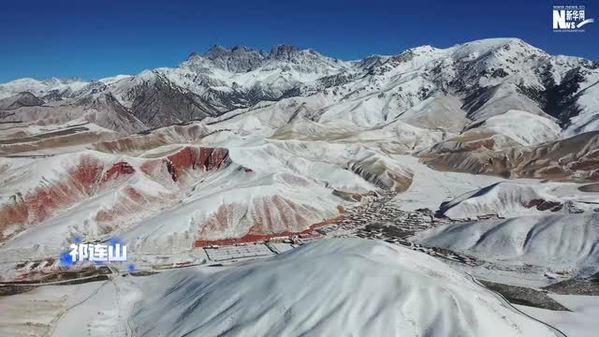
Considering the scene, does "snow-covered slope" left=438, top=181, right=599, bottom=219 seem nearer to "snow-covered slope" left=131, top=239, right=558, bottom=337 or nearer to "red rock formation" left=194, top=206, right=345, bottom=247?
"red rock formation" left=194, top=206, right=345, bottom=247

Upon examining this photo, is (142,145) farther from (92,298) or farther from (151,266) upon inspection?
(92,298)

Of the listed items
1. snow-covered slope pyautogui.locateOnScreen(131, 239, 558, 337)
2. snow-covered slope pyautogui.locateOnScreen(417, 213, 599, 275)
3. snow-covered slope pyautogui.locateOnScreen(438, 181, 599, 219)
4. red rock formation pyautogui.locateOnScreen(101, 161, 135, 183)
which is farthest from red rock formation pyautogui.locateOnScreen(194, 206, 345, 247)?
red rock formation pyautogui.locateOnScreen(101, 161, 135, 183)

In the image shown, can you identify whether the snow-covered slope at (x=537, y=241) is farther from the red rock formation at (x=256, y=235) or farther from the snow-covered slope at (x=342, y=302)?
the snow-covered slope at (x=342, y=302)

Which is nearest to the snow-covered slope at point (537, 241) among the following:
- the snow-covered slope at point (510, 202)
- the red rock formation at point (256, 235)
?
the snow-covered slope at point (510, 202)

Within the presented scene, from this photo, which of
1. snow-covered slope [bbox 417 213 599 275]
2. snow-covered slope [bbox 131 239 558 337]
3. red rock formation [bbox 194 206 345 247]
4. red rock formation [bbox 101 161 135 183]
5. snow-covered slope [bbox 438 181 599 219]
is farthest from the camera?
red rock formation [bbox 101 161 135 183]

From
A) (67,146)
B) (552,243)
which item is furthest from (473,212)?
(67,146)

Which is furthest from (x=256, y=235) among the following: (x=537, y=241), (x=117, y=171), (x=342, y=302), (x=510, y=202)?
(x=510, y=202)

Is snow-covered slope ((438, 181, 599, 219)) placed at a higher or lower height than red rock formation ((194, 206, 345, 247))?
lower

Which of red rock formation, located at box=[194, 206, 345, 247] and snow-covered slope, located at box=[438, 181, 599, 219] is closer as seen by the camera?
red rock formation, located at box=[194, 206, 345, 247]

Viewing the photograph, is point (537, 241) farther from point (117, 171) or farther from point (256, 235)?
point (117, 171)
